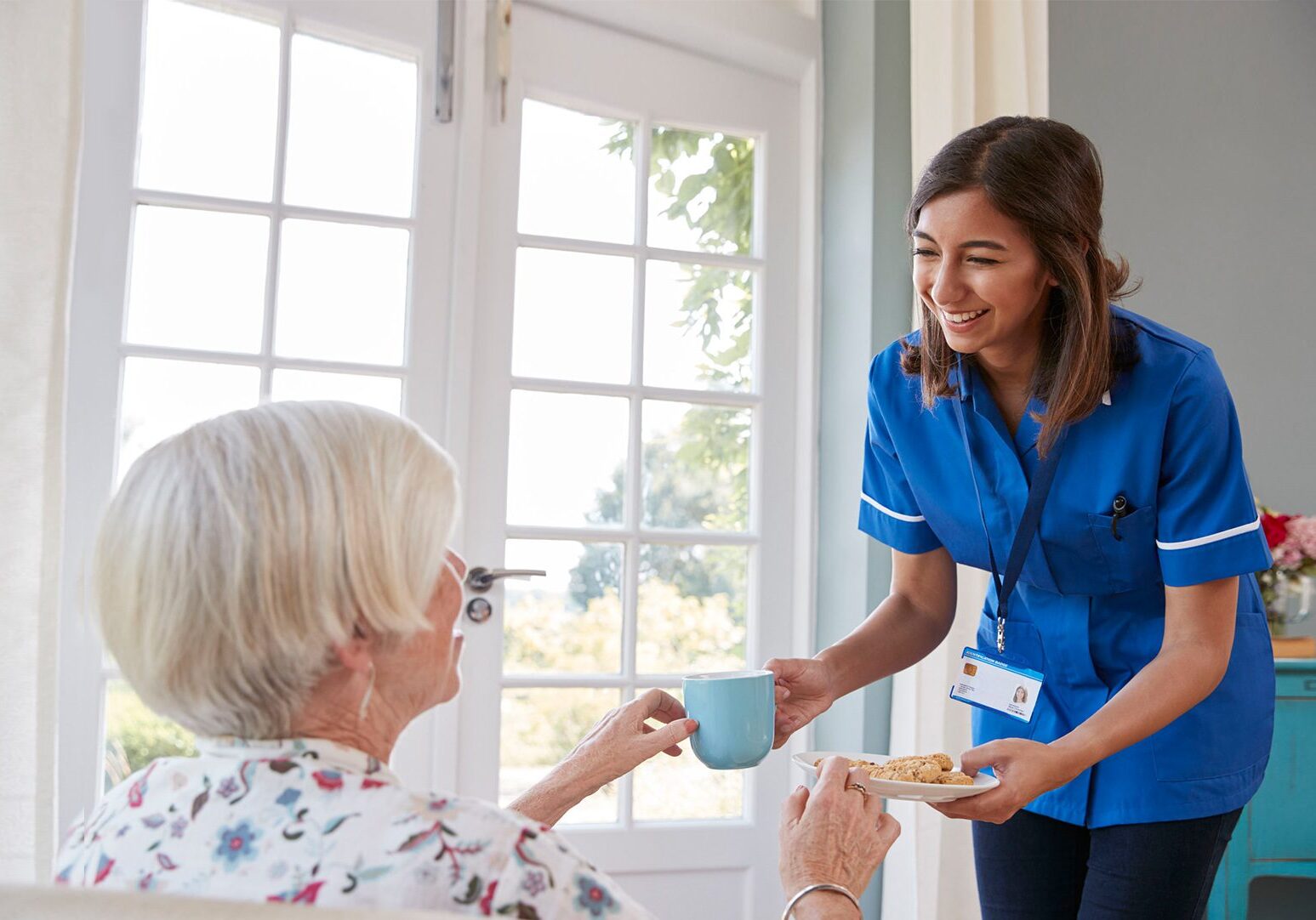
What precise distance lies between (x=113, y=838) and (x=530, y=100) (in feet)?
7.01

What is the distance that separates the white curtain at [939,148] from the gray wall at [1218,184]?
519 mm

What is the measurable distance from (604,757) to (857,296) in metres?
1.64

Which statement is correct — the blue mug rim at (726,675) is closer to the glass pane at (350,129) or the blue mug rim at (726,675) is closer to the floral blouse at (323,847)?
the floral blouse at (323,847)

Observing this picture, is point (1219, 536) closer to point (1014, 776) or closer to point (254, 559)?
point (1014, 776)

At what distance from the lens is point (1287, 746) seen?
2.42 meters

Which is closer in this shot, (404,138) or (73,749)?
(73,749)

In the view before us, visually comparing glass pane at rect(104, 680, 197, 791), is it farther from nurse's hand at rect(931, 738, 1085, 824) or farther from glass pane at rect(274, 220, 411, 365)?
nurse's hand at rect(931, 738, 1085, 824)

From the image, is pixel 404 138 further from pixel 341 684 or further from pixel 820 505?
pixel 341 684

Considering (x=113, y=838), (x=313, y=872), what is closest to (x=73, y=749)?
(x=113, y=838)

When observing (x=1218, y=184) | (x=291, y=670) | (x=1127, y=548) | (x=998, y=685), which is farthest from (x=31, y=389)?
(x=1218, y=184)

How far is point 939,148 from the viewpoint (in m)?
2.62

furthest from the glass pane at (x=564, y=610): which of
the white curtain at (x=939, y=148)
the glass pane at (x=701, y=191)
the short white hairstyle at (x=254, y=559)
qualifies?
the short white hairstyle at (x=254, y=559)

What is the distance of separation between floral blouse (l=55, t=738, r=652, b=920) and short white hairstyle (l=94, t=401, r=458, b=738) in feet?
0.19

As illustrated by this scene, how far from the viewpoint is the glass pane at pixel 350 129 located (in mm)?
2395
